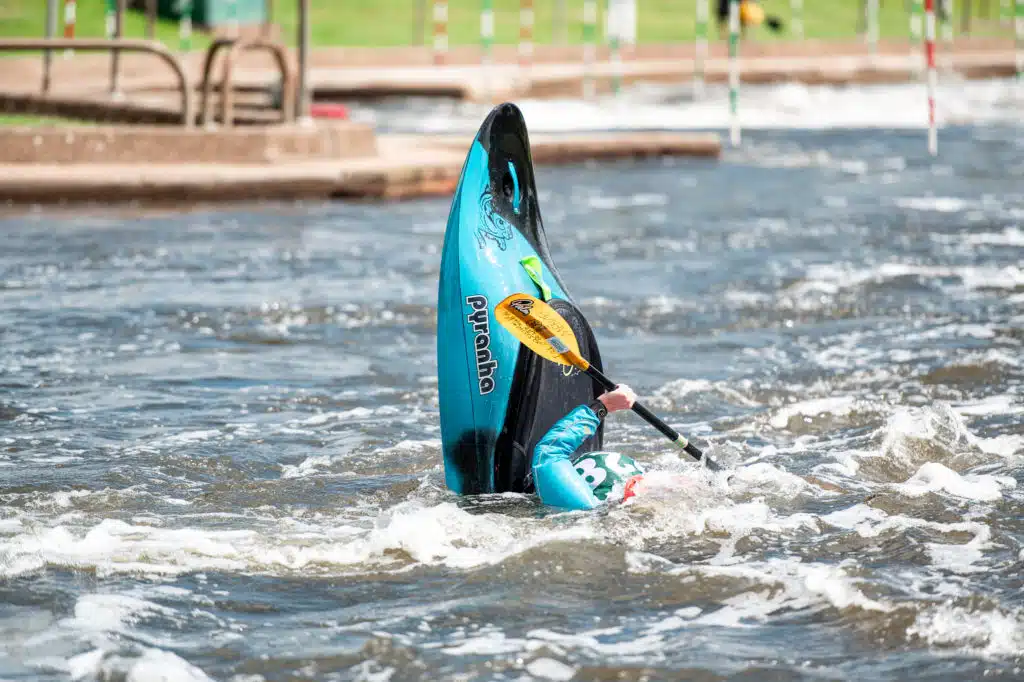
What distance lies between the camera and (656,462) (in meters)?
6.18

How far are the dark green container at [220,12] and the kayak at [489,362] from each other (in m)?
19.9

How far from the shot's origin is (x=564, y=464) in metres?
5.15

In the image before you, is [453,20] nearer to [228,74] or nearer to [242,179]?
[228,74]

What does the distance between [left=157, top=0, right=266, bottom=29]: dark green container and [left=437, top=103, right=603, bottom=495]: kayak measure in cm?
1986

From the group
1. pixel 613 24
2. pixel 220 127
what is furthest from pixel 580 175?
pixel 613 24

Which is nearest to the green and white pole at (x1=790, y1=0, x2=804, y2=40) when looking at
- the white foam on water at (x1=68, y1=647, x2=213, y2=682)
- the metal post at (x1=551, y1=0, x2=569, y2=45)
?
the metal post at (x1=551, y1=0, x2=569, y2=45)

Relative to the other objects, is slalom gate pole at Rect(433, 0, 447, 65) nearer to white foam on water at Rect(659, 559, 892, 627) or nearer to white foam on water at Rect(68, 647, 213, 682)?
white foam on water at Rect(659, 559, 892, 627)

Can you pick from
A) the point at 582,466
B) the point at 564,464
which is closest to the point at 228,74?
the point at 582,466

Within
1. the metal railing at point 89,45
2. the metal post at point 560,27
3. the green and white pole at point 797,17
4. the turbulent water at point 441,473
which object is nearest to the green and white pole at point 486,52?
the metal post at point 560,27

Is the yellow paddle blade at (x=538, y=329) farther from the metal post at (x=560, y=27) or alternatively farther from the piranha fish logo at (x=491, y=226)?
the metal post at (x=560, y=27)

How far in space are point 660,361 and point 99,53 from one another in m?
15.5

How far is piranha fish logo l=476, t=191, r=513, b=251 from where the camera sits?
17.9 ft

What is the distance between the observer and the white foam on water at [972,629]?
428 cm

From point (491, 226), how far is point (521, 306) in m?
0.42
